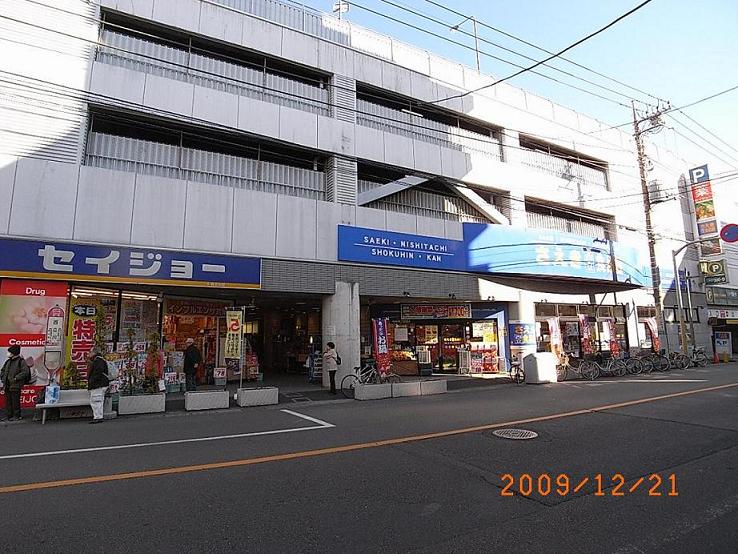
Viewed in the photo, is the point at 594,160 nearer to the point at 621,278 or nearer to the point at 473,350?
the point at 621,278

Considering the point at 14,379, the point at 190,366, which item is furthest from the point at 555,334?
the point at 14,379

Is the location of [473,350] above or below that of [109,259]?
below

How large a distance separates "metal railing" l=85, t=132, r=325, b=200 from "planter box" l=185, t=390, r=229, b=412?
732 centimetres

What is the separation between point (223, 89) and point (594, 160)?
22.5 metres

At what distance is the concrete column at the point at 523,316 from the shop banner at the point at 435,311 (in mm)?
2470

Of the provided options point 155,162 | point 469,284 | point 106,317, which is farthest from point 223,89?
point 469,284

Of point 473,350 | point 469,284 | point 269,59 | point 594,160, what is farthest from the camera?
point 594,160

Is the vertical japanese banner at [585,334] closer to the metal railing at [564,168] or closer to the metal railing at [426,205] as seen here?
the metal railing at [426,205]

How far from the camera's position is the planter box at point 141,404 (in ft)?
34.0

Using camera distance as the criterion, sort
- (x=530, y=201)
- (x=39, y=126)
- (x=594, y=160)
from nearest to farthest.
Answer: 1. (x=39, y=126)
2. (x=530, y=201)
3. (x=594, y=160)

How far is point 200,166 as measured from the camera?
14.7 m

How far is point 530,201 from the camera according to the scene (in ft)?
74.6

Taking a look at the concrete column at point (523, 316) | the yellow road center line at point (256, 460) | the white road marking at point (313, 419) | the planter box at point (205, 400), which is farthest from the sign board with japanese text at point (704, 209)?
the planter box at point (205, 400)

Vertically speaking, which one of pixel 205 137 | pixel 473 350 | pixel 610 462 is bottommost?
pixel 610 462
